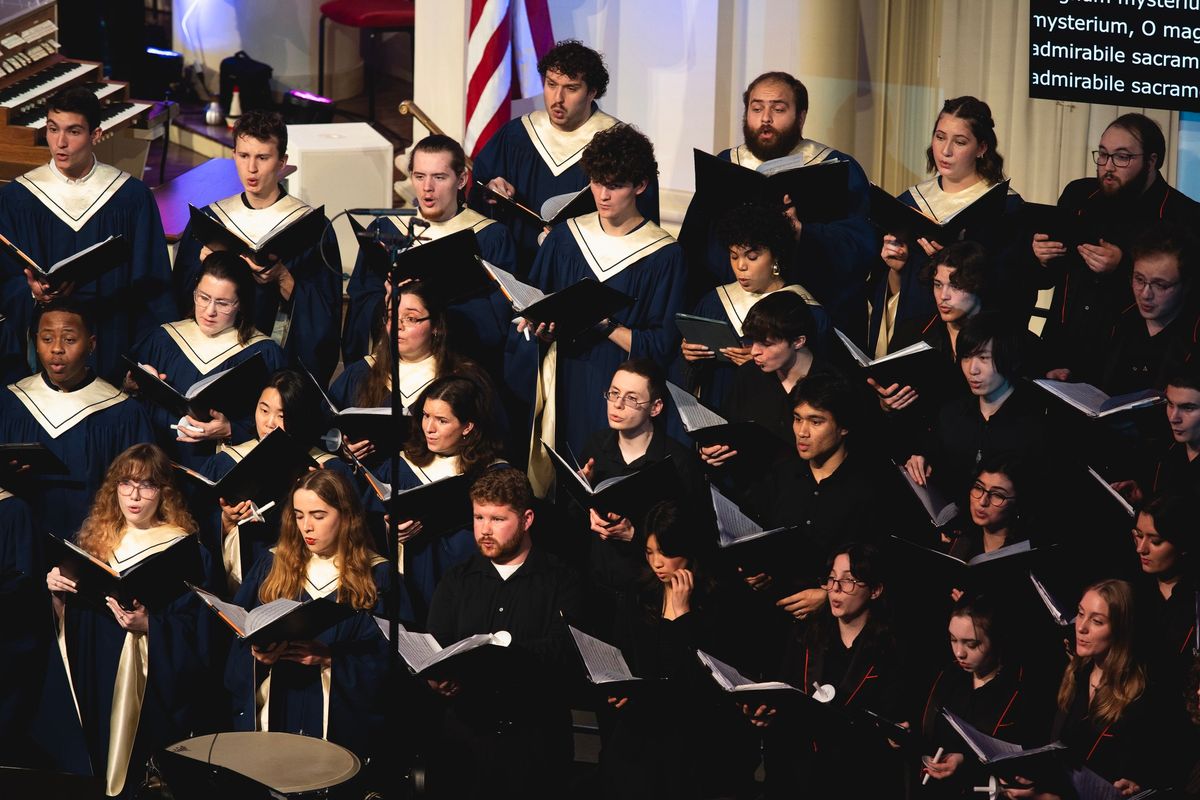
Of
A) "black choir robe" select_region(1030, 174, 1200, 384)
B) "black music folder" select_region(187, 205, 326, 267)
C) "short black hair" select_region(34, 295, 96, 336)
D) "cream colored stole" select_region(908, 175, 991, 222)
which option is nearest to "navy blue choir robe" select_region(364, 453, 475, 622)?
"black music folder" select_region(187, 205, 326, 267)

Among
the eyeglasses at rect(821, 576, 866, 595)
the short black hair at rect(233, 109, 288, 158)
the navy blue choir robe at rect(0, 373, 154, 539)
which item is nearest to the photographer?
the eyeglasses at rect(821, 576, 866, 595)

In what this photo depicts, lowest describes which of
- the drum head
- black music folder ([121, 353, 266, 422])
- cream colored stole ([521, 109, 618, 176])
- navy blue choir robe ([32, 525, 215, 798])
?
navy blue choir robe ([32, 525, 215, 798])

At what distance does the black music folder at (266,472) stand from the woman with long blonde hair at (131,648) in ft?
0.68

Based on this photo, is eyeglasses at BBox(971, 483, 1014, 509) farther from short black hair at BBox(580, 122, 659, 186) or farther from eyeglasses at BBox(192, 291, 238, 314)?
eyeglasses at BBox(192, 291, 238, 314)

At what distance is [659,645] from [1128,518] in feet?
4.39

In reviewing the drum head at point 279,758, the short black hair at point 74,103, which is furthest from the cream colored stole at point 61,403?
the drum head at point 279,758

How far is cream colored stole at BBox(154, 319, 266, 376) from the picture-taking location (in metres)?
6.31

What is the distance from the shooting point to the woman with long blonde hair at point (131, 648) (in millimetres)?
5680

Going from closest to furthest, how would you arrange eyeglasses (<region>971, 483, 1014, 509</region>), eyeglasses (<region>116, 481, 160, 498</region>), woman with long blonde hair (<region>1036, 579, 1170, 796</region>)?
woman with long blonde hair (<region>1036, 579, 1170, 796</region>) → eyeglasses (<region>971, 483, 1014, 509</region>) → eyeglasses (<region>116, 481, 160, 498</region>)

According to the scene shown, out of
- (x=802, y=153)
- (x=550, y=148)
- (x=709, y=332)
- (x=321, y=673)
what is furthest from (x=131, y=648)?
Answer: (x=802, y=153)

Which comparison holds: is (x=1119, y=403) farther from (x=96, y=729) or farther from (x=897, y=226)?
(x=96, y=729)

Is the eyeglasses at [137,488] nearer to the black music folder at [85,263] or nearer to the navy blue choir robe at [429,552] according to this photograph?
the navy blue choir robe at [429,552]

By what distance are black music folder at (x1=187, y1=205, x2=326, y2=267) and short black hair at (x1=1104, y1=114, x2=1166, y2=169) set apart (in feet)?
8.43

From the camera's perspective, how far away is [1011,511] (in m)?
5.12
